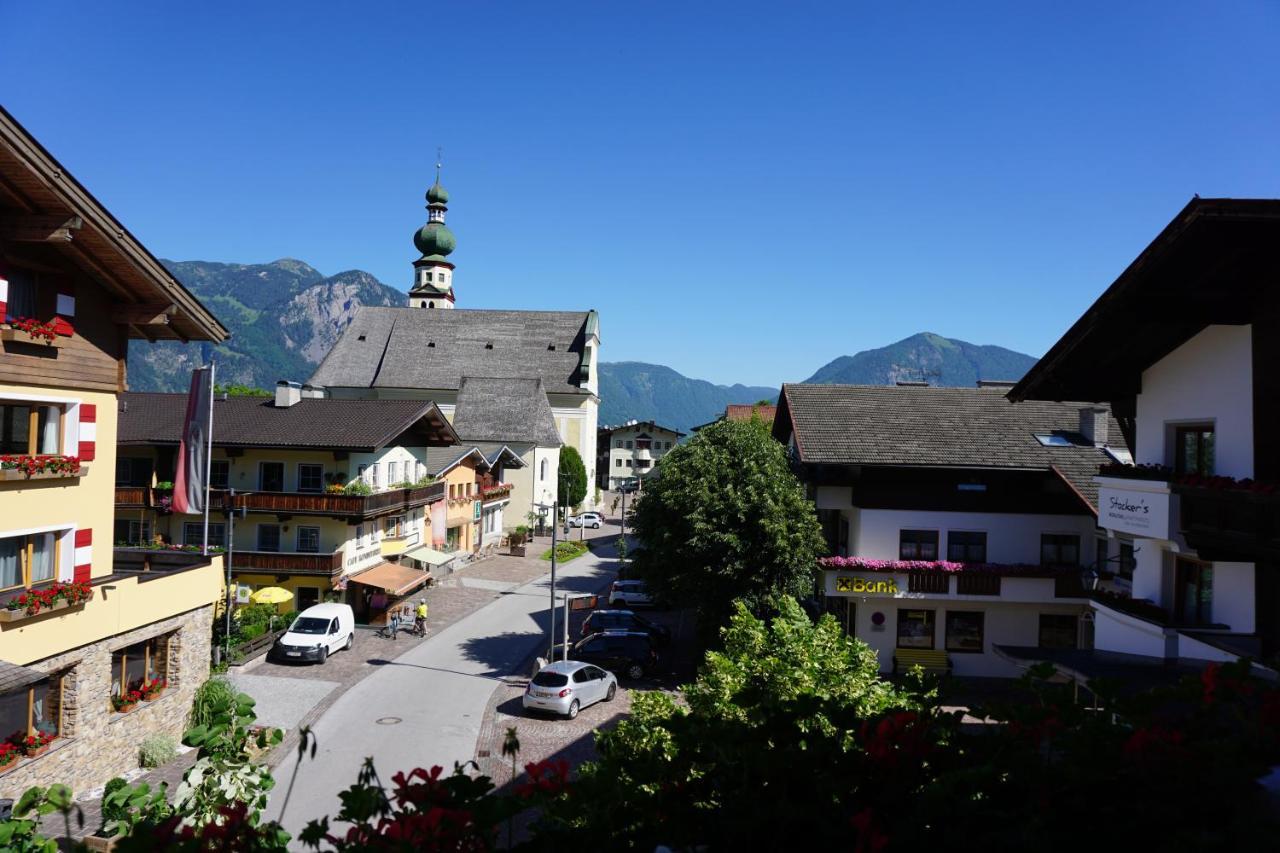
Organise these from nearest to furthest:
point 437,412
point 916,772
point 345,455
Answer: point 916,772 < point 345,455 < point 437,412

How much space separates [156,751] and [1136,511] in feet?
62.6

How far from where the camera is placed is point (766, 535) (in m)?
25.3

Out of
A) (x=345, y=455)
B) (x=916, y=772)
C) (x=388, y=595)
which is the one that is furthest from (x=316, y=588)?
(x=916, y=772)

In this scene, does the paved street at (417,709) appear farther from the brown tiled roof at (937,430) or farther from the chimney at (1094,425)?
the chimney at (1094,425)

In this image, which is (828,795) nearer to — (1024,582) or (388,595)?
(1024,582)

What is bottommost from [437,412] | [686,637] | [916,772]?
[686,637]

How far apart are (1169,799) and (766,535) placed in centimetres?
2177

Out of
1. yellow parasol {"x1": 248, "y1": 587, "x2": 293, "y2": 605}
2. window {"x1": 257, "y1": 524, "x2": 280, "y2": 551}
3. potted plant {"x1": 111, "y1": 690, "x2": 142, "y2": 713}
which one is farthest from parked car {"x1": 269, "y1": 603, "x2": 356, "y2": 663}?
potted plant {"x1": 111, "y1": 690, "x2": 142, "y2": 713}

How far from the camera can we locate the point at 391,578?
1359 inches

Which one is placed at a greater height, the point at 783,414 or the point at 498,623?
the point at 783,414

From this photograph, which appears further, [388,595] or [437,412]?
[437,412]

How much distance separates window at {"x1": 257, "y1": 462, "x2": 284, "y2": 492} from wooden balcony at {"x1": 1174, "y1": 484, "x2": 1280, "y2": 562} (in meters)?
29.6

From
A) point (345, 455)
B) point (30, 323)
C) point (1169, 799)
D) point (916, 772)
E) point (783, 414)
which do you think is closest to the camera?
point (1169, 799)

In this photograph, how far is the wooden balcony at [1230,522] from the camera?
10289mm
